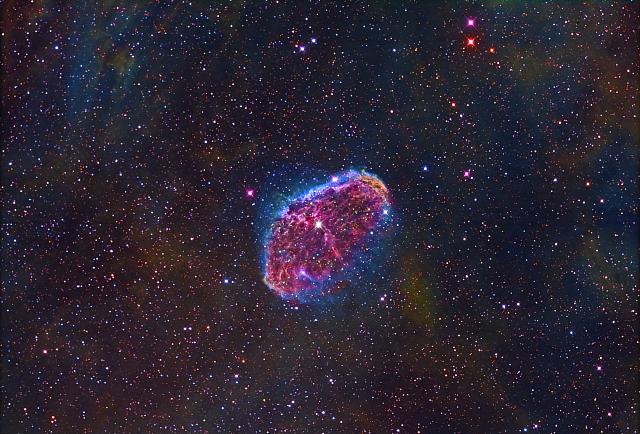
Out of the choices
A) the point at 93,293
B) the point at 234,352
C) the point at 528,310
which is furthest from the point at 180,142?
the point at 528,310

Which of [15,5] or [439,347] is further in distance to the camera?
[439,347]

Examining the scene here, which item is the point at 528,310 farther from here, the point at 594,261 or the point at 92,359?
the point at 92,359

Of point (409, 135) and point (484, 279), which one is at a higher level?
point (409, 135)

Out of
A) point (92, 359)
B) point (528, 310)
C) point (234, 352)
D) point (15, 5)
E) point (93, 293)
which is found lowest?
point (528, 310)

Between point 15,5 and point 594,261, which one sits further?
point 594,261

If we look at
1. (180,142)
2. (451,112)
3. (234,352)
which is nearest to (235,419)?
(234,352)

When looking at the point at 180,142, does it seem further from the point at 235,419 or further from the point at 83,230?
the point at 235,419
